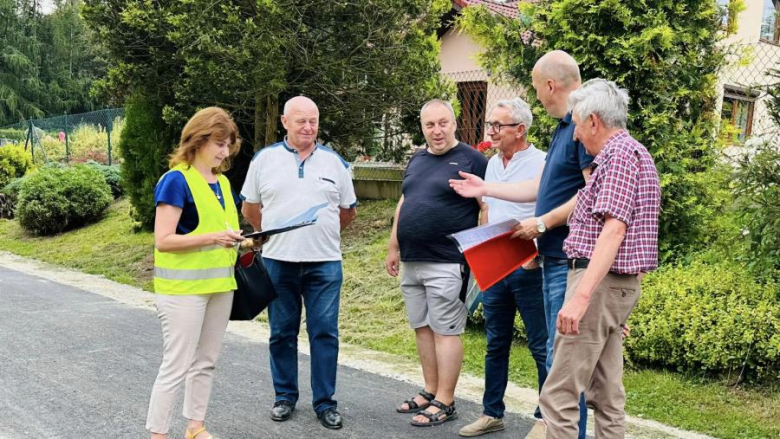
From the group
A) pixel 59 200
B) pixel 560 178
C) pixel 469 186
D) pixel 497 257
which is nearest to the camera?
pixel 560 178

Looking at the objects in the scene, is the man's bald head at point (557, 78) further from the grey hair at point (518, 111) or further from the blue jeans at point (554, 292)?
the blue jeans at point (554, 292)

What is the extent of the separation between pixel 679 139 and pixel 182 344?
5325 mm

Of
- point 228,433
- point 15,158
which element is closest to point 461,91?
point 228,433

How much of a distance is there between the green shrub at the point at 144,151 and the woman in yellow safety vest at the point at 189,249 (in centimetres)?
927

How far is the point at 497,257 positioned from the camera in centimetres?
385

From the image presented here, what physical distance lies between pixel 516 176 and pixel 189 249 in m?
1.92

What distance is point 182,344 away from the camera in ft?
12.2

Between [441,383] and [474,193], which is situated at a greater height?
[474,193]

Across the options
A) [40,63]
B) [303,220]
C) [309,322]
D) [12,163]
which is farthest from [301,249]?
[40,63]

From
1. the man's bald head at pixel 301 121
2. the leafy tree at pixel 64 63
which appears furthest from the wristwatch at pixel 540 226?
the leafy tree at pixel 64 63

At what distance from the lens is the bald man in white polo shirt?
4.47 meters

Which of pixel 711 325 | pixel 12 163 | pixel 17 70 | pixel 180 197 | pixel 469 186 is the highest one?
pixel 17 70

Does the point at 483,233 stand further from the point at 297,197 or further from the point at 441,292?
the point at 297,197

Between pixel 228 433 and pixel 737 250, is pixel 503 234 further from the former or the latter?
pixel 737 250
